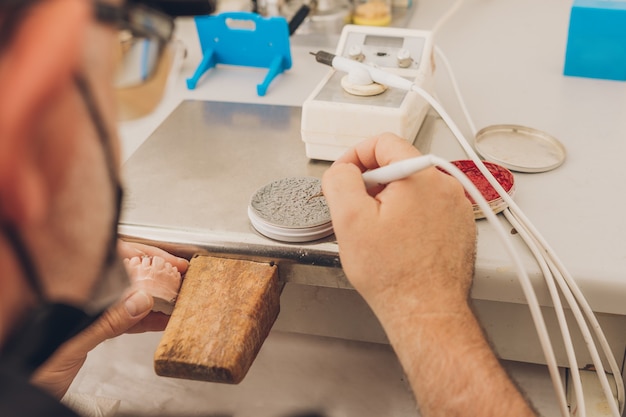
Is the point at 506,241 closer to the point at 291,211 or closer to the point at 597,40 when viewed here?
the point at 291,211

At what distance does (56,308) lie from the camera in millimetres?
443

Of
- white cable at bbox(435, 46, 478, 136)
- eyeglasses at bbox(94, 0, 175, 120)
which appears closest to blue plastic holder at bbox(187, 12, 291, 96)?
white cable at bbox(435, 46, 478, 136)

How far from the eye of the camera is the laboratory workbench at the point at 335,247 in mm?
771

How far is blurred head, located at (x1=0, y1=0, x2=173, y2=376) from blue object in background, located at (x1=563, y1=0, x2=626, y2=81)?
904mm

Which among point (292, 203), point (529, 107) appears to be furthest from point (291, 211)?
point (529, 107)

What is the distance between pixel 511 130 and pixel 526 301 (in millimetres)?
340

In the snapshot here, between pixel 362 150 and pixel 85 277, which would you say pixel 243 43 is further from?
pixel 85 277

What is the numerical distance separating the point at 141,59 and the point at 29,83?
17 centimetres

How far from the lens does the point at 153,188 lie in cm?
90

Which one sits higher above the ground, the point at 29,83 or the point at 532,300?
the point at 29,83

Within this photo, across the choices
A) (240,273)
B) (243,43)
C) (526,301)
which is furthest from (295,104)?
(526,301)

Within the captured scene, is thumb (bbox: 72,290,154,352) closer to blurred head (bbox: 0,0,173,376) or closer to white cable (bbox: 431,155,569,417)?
blurred head (bbox: 0,0,173,376)

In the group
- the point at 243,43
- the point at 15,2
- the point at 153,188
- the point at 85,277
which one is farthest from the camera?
the point at 243,43

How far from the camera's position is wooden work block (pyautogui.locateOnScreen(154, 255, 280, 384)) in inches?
26.5
